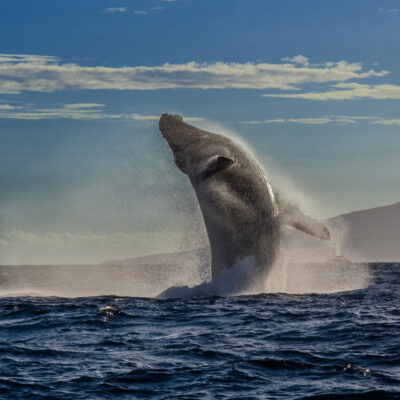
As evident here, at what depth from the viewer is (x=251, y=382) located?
10234mm

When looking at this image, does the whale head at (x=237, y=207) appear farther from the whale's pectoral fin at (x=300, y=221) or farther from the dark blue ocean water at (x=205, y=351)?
the dark blue ocean water at (x=205, y=351)

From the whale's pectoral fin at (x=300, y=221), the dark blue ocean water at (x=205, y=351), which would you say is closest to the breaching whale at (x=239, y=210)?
the whale's pectoral fin at (x=300, y=221)

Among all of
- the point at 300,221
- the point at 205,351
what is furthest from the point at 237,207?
the point at 205,351

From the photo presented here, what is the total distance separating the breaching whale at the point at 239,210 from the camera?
1989 cm

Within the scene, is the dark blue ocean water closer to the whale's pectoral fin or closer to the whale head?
the whale head

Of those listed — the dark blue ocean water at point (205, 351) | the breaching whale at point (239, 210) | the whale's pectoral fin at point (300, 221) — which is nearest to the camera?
the dark blue ocean water at point (205, 351)

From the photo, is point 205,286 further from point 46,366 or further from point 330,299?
point 46,366

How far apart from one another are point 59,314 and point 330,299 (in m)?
7.84

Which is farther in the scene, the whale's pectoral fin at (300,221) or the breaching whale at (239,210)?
the whale's pectoral fin at (300,221)

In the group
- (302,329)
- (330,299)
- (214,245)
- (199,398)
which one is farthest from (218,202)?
(199,398)

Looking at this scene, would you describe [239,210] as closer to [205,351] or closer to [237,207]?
[237,207]

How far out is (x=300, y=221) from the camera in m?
20.3

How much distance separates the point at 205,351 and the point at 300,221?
867cm

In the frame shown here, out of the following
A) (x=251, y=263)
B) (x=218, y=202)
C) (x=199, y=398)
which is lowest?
(x=199, y=398)
